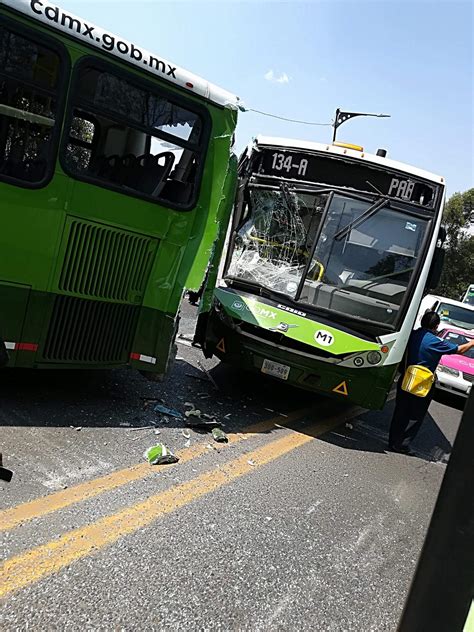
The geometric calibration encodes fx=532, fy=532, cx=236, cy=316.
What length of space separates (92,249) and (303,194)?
2.76 m

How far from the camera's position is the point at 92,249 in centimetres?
466

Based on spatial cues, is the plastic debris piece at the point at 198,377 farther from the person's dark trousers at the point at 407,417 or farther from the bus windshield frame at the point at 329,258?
the person's dark trousers at the point at 407,417

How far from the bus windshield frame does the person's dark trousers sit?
881mm

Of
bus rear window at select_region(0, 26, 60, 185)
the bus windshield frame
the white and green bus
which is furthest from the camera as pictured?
the white and green bus

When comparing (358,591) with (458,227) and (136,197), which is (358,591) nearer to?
(136,197)

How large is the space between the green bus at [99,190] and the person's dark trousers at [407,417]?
273 centimetres

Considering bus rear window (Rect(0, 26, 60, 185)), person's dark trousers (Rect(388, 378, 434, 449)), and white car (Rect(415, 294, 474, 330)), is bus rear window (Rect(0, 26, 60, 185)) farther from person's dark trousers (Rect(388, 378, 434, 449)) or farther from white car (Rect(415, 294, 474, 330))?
white car (Rect(415, 294, 474, 330))

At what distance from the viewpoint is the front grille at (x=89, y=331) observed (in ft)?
15.2

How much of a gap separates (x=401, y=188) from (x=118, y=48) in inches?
132

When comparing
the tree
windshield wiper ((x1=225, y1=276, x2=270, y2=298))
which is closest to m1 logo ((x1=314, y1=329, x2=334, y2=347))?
windshield wiper ((x1=225, y1=276, x2=270, y2=298))

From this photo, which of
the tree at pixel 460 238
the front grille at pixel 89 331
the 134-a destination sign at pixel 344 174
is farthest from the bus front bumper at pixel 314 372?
the tree at pixel 460 238

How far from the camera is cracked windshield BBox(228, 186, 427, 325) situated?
19.4 ft

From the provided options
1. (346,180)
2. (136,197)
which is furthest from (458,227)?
(136,197)

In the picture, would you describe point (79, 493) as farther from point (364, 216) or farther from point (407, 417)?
point (364, 216)
